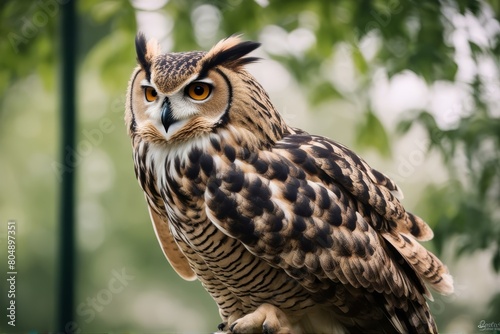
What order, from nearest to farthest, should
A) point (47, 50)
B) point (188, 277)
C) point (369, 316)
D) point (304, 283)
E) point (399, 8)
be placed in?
1. point (304, 283)
2. point (369, 316)
3. point (188, 277)
4. point (399, 8)
5. point (47, 50)

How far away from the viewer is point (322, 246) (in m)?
1.23

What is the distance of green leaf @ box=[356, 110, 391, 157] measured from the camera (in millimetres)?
2340

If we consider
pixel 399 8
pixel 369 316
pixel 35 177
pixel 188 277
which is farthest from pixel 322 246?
pixel 35 177

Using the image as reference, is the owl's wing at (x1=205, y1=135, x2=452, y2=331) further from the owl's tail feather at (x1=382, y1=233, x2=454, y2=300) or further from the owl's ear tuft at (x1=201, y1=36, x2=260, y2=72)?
the owl's ear tuft at (x1=201, y1=36, x2=260, y2=72)

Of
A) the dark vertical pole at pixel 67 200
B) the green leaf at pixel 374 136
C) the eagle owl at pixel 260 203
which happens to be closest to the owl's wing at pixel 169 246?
the eagle owl at pixel 260 203

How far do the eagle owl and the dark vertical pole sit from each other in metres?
1.02

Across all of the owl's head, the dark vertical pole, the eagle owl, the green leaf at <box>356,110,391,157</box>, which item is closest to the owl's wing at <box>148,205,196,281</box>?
the eagle owl

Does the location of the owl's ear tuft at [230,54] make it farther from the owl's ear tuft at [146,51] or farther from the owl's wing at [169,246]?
the owl's wing at [169,246]

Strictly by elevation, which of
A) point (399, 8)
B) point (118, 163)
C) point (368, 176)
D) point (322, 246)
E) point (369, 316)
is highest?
point (399, 8)

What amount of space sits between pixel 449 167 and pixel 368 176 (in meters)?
1.19

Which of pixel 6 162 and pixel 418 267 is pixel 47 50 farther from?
pixel 418 267

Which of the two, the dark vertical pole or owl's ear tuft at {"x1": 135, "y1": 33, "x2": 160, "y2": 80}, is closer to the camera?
owl's ear tuft at {"x1": 135, "y1": 33, "x2": 160, "y2": 80}
